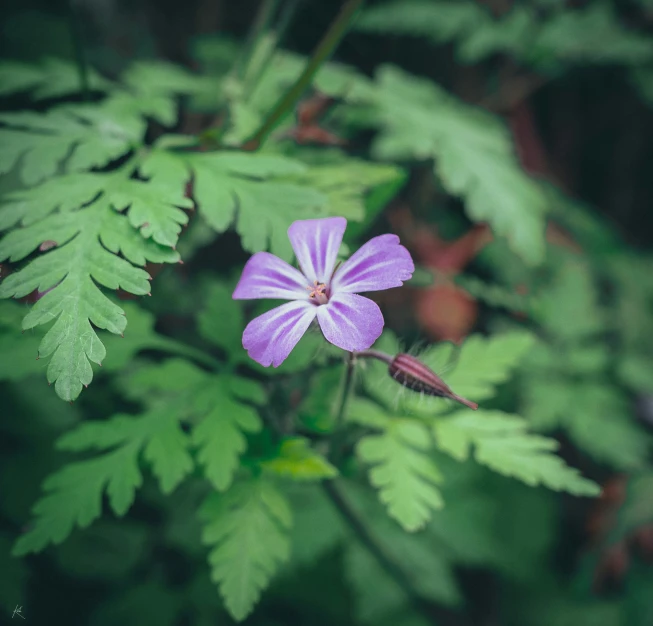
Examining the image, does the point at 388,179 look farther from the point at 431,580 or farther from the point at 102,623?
the point at 102,623

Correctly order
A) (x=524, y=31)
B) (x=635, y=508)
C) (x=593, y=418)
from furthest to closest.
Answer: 1. (x=524, y=31)
2. (x=635, y=508)
3. (x=593, y=418)

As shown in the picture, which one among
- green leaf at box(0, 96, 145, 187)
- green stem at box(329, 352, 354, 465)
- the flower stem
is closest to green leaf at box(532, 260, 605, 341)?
the flower stem

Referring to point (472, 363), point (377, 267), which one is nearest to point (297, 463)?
point (377, 267)

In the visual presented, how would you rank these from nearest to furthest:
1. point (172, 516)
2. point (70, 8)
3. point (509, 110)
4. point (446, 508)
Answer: point (70, 8), point (172, 516), point (446, 508), point (509, 110)

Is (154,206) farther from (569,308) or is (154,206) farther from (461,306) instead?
(461,306)

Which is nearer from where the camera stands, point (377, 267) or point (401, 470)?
point (377, 267)

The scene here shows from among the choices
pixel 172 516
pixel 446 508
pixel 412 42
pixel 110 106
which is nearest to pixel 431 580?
pixel 446 508
